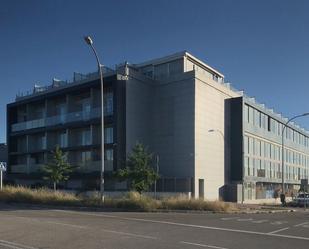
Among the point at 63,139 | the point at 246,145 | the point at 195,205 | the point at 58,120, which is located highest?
the point at 58,120

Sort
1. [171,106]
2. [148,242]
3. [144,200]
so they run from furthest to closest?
[171,106], [144,200], [148,242]

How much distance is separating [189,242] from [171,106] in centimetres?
3598

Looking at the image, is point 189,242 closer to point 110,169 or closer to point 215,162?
point 110,169

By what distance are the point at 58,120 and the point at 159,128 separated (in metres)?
11.7

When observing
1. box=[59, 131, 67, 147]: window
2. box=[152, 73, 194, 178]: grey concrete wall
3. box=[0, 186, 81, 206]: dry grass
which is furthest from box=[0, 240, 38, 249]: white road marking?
box=[59, 131, 67, 147]: window

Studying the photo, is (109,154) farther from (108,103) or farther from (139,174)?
(139,174)

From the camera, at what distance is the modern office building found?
1833 inches

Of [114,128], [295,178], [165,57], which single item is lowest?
[295,178]

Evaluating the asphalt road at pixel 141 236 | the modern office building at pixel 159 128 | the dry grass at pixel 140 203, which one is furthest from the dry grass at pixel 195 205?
the modern office building at pixel 159 128

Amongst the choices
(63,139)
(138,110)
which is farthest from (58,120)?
(138,110)

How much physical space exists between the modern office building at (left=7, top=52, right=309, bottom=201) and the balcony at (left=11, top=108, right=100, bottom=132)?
11cm

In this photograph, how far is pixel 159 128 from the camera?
1956 inches

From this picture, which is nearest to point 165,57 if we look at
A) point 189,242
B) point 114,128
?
point 114,128

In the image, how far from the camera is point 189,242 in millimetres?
13328
